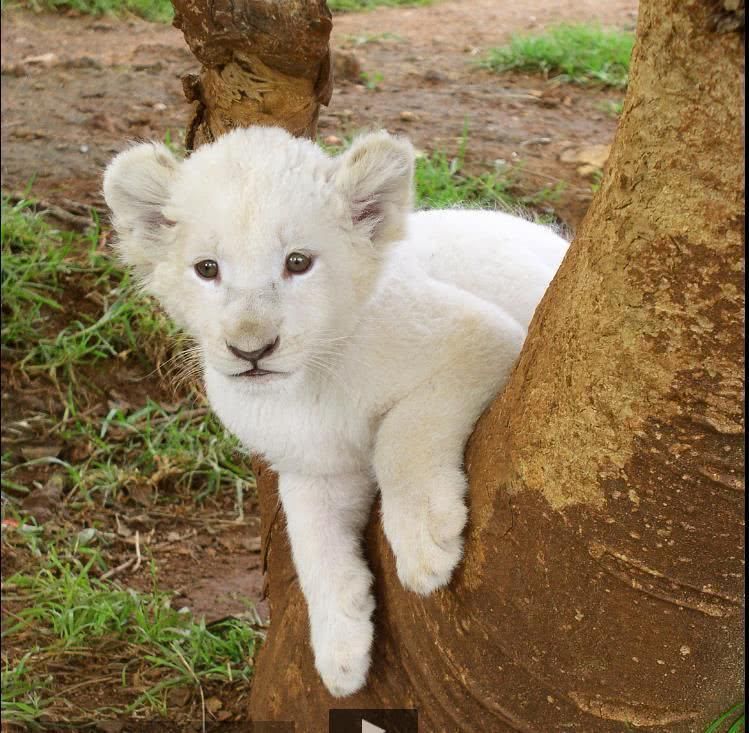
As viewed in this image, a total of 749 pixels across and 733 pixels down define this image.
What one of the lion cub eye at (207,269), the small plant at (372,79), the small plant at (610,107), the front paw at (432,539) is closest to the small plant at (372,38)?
the small plant at (372,79)

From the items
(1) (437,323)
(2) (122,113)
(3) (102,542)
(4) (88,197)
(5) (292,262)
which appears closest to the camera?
(5) (292,262)

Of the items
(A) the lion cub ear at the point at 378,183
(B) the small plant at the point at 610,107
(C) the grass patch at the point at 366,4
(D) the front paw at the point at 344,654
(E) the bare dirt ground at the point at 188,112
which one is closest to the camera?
(A) the lion cub ear at the point at 378,183

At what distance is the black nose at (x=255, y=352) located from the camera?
240 centimetres

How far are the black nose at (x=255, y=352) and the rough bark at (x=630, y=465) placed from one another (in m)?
0.55

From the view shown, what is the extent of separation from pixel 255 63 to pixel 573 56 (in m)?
6.30

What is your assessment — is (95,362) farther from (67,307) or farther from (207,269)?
(207,269)

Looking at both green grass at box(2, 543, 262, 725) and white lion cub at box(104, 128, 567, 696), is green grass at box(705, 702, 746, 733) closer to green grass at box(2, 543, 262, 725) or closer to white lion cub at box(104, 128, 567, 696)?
white lion cub at box(104, 128, 567, 696)

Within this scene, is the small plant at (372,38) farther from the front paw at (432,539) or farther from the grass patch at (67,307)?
the front paw at (432,539)

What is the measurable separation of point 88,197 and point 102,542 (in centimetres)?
275

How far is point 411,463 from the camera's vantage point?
2.57 meters

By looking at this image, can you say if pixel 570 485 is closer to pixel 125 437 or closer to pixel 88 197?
pixel 125 437

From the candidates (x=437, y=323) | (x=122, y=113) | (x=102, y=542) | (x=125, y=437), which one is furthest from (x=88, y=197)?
(x=437, y=323)

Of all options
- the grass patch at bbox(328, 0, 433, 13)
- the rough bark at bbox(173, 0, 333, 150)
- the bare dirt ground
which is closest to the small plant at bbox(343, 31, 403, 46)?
the bare dirt ground

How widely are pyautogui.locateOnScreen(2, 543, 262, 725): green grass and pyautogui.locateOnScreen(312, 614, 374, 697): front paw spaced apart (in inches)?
50.4
